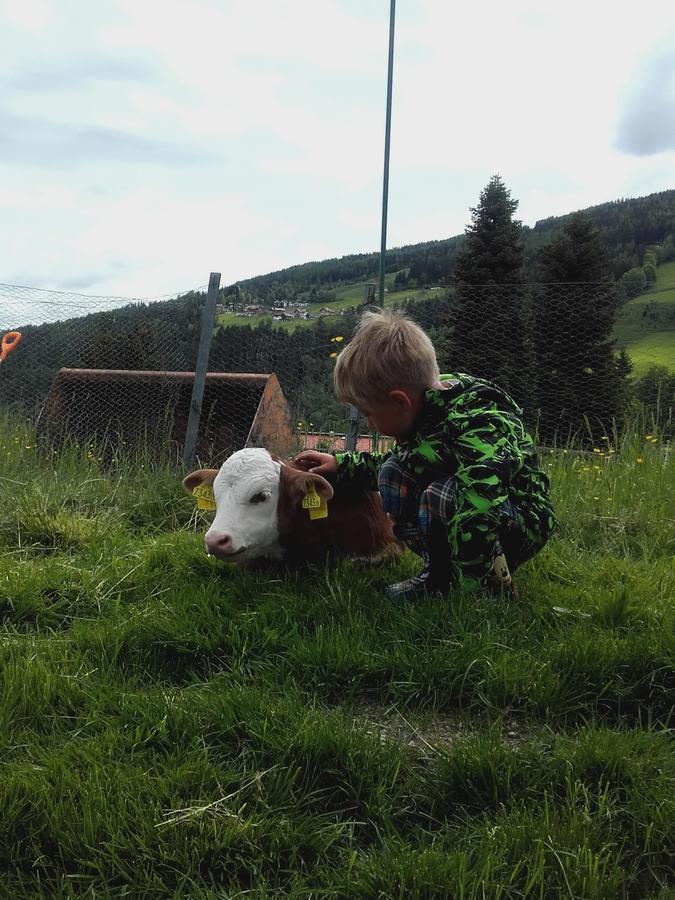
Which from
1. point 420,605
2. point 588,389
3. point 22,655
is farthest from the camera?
point 588,389

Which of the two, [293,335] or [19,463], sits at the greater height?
[293,335]

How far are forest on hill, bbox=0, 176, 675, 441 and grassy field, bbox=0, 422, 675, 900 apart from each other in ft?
11.1

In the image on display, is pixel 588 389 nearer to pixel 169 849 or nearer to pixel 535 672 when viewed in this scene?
pixel 535 672

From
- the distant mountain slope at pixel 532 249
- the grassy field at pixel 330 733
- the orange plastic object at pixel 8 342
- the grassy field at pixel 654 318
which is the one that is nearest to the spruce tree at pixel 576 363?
the grassy field at pixel 654 318

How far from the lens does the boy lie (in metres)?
2.54

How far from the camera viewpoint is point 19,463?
5.46 m

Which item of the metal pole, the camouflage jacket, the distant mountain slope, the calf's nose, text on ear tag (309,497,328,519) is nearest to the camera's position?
the camouflage jacket

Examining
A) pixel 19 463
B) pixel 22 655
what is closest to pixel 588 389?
pixel 19 463

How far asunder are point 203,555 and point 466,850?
6.66 feet

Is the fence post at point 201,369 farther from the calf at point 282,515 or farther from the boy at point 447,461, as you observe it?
the boy at point 447,461

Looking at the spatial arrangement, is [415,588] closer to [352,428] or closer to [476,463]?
[476,463]

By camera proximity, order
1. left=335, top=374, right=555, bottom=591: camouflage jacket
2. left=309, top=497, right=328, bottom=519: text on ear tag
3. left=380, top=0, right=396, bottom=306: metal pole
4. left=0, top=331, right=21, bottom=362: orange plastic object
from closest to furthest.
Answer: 1. left=335, top=374, right=555, bottom=591: camouflage jacket
2. left=309, top=497, right=328, bottom=519: text on ear tag
3. left=380, top=0, right=396, bottom=306: metal pole
4. left=0, top=331, right=21, bottom=362: orange plastic object

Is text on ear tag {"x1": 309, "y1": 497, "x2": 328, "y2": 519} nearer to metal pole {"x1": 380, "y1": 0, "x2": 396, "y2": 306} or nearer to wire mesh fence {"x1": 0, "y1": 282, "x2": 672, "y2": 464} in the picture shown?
wire mesh fence {"x1": 0, "y1": 282, "x2": 672, "y2": 464}

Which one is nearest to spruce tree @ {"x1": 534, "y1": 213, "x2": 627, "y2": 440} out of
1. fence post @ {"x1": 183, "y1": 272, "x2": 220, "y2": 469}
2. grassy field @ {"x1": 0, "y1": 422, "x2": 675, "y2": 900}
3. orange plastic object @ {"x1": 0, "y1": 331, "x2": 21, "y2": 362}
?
fence post @ {"x1": 183, "y1": 272, "x2": 220, "y2": 469}
